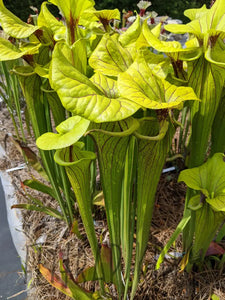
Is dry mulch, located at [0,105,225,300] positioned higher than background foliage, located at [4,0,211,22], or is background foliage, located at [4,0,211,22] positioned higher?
background foliage, located at [4,0,211,22]

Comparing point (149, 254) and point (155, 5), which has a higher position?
point (155, 5)

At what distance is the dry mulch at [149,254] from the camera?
93 cm

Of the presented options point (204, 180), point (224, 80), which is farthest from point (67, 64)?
point (204, 180)

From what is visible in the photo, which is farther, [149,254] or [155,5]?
[155,5]

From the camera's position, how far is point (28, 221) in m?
1.23

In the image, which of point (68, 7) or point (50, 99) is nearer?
point (68, 7)

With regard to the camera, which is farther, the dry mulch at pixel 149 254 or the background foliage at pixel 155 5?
the background foliage at pixel 155 5

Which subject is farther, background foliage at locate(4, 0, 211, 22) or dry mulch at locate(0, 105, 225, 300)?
background foliage at locate(4, 0, 211, 22)

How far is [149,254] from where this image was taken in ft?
3.38

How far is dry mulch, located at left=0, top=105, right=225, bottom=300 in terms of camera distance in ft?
3.06

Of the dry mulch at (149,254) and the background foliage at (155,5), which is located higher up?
the background foliage at (155,5)

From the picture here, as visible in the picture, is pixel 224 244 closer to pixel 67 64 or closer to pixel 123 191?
pixel 123 191

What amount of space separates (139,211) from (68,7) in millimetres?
503

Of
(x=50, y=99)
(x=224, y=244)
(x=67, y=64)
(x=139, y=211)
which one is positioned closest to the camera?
(x=67, y=64)
